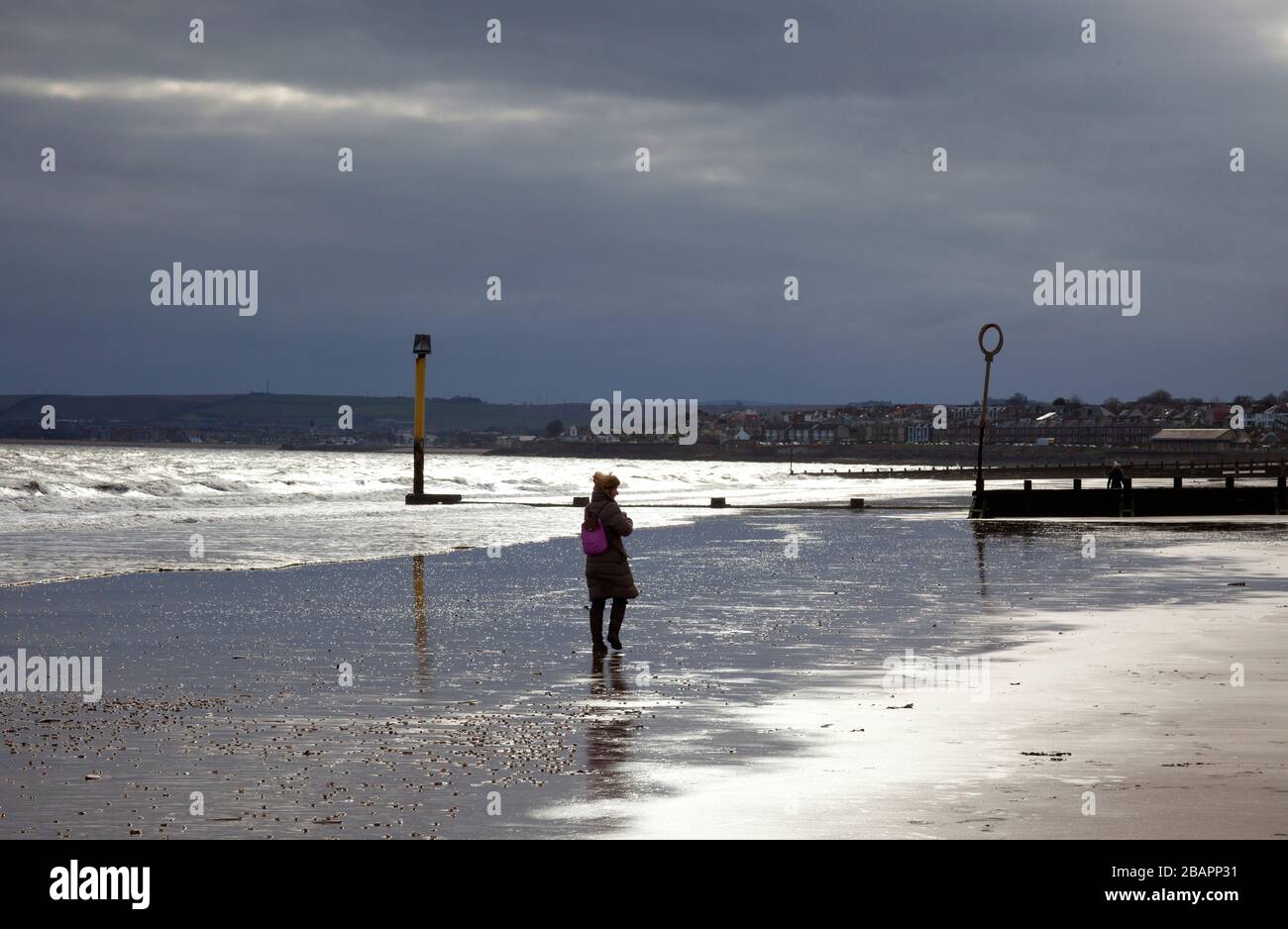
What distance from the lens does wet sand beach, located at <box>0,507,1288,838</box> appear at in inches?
310

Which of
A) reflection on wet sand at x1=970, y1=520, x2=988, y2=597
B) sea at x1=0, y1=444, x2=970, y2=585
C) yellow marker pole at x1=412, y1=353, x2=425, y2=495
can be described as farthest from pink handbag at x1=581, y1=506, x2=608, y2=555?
yellow marker pole at x1=412, y1=353, x2=425, y2=495

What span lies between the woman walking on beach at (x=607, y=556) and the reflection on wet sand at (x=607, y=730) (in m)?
0.66

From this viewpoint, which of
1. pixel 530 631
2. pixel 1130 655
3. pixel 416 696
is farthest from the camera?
pixel 530 631

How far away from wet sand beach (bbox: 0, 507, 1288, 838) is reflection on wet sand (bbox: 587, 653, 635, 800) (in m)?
0.04

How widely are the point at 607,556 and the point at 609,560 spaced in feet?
Result: 0.14

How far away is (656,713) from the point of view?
11250 mm

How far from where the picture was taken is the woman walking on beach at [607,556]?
14945 millimetres

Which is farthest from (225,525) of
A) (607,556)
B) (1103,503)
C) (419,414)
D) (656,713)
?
(656,713)

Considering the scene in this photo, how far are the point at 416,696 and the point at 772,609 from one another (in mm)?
7498

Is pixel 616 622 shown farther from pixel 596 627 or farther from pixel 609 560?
pixel 609 560

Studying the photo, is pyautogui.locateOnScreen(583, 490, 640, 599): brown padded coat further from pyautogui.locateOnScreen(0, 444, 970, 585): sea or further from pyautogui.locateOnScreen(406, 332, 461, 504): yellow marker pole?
pyautogui.locateOnScreen(406, 332, 461, 504): yellow marker pole
